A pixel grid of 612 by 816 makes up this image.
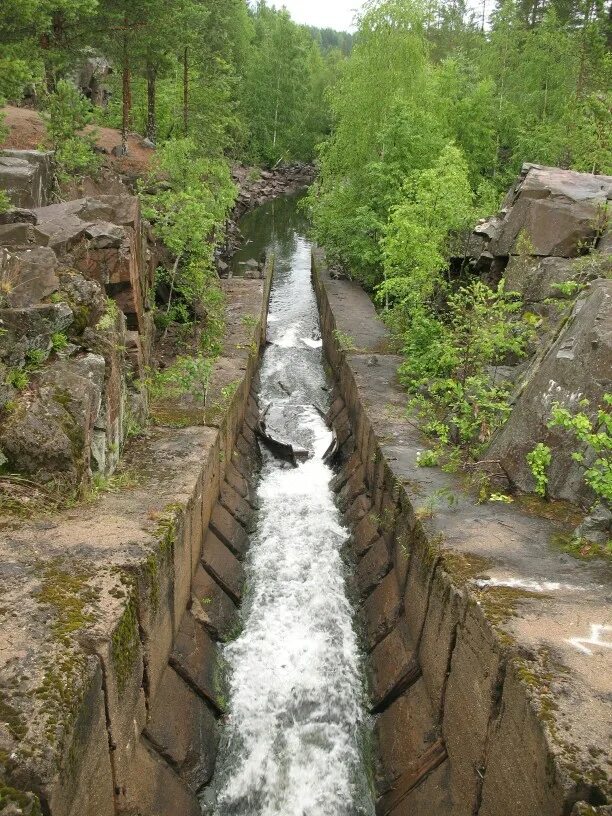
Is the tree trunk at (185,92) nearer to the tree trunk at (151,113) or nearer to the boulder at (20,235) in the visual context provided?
the tree trunk at (151,113)

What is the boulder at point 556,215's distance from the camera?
12.9 m

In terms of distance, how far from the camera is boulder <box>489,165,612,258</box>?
42.4 feet


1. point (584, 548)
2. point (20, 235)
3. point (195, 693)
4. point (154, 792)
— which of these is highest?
point (20, 235)

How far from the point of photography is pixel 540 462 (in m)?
8.39

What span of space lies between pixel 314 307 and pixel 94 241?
15.8 meters

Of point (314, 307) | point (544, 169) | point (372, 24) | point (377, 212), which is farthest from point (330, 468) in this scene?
point (372, 24)

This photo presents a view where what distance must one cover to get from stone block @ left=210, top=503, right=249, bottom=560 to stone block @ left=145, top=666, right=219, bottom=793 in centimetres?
318

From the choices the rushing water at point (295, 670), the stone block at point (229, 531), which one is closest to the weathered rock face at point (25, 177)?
the rushing water at point (295, 670)

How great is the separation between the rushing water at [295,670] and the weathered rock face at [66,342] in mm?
3462

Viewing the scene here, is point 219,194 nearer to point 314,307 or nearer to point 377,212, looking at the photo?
point 377,212

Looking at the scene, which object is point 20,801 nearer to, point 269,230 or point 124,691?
point 124,691

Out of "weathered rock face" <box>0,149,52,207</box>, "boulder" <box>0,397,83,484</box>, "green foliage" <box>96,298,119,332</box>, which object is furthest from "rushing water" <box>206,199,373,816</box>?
"weathered rock face" <box>0,149,52,207</box>

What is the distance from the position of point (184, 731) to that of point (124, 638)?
2.15 metres

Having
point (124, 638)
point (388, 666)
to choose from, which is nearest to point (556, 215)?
point (388, 666)
